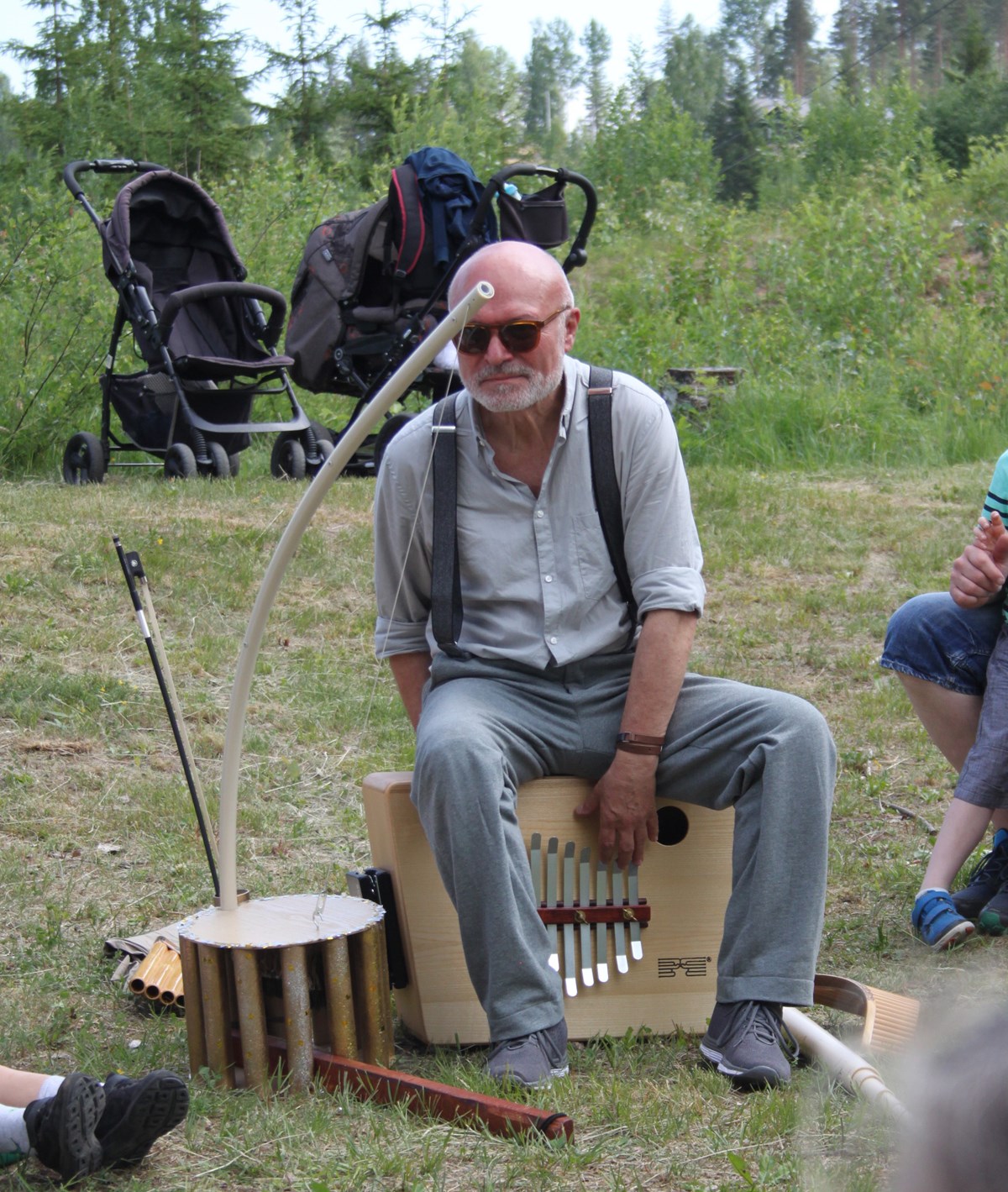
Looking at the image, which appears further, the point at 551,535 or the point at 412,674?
the point at 412,674

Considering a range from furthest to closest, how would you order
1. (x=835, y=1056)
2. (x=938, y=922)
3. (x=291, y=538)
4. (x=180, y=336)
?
(x=180, y=336), (x=938, y=922), (x=291, y=538), (x=835, y=1056)

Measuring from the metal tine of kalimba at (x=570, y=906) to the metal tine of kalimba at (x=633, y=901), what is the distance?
11cm

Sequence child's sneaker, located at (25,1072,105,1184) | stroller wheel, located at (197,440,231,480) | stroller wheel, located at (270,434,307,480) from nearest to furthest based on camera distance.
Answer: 1. child's sneaker, located at (25,1072,105,1184)
2. stroller wheel, located at (197,440,231,480)
3. stroller wheel, located at (270,434,307,480)

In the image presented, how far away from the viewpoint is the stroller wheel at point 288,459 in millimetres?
7809

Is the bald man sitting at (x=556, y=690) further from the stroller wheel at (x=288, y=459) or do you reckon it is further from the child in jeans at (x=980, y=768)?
the stroller wheel at (x=288, y=459)

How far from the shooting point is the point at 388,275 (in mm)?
7594

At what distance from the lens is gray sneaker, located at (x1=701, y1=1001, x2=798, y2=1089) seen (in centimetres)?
260

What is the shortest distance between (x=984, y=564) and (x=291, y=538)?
1.69m

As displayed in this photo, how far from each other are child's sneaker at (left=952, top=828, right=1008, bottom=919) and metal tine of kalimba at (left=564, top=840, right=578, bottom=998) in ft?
3.36

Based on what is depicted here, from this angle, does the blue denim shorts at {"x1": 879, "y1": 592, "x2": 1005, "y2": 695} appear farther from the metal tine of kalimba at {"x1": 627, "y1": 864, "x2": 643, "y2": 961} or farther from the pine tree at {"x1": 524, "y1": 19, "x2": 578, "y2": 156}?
the pine tree at {"x1": 524, "y1": 19, "x2": 578, "y2": 156}

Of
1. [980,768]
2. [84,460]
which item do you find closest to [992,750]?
[980,768]

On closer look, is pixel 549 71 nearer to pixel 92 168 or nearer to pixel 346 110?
pixel 346 110

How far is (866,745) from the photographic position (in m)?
4.84

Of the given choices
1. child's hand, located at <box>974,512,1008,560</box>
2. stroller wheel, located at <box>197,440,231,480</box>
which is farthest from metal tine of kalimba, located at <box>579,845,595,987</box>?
stroller wheel, located at <box>197,440,231,480</box>
